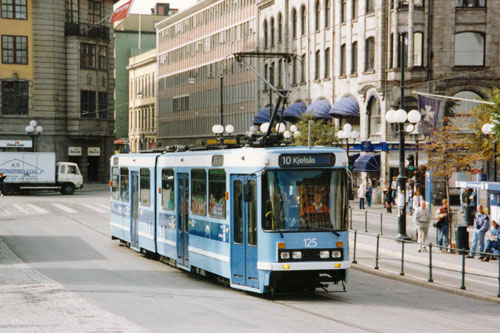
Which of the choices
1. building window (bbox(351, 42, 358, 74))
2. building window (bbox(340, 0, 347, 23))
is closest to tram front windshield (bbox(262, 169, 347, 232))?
building window (bbox(351, 42, 358, 74))

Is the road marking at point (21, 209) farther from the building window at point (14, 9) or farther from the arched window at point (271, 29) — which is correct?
the arched window at point (271, 29)

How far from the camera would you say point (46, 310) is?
1459 cm

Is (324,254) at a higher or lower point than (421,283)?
higher

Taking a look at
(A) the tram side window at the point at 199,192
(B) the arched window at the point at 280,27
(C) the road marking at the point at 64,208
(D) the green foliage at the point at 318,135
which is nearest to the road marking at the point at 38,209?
(C) the road marking at the point at 64,208

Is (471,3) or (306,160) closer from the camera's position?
(306,160)

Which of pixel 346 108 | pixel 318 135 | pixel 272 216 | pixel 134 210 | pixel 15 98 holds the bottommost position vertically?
pixel 134 210

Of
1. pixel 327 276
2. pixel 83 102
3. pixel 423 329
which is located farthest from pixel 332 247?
pixel 83 102

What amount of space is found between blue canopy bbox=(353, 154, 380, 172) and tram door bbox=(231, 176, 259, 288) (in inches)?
1580

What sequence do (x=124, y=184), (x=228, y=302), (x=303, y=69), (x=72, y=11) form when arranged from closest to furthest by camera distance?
(x=228, y=302)
(x=124, y=184)
(x=303, y=69)
(x=72, y=11)

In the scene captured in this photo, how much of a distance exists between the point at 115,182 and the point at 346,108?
1364 inches

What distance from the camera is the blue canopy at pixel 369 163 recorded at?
57.2 meters

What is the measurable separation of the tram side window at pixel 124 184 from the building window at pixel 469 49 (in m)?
33.6

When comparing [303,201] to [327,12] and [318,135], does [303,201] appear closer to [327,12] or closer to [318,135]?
[318,135]

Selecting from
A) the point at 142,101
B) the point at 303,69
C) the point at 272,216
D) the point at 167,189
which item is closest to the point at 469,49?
the point at 303,69
